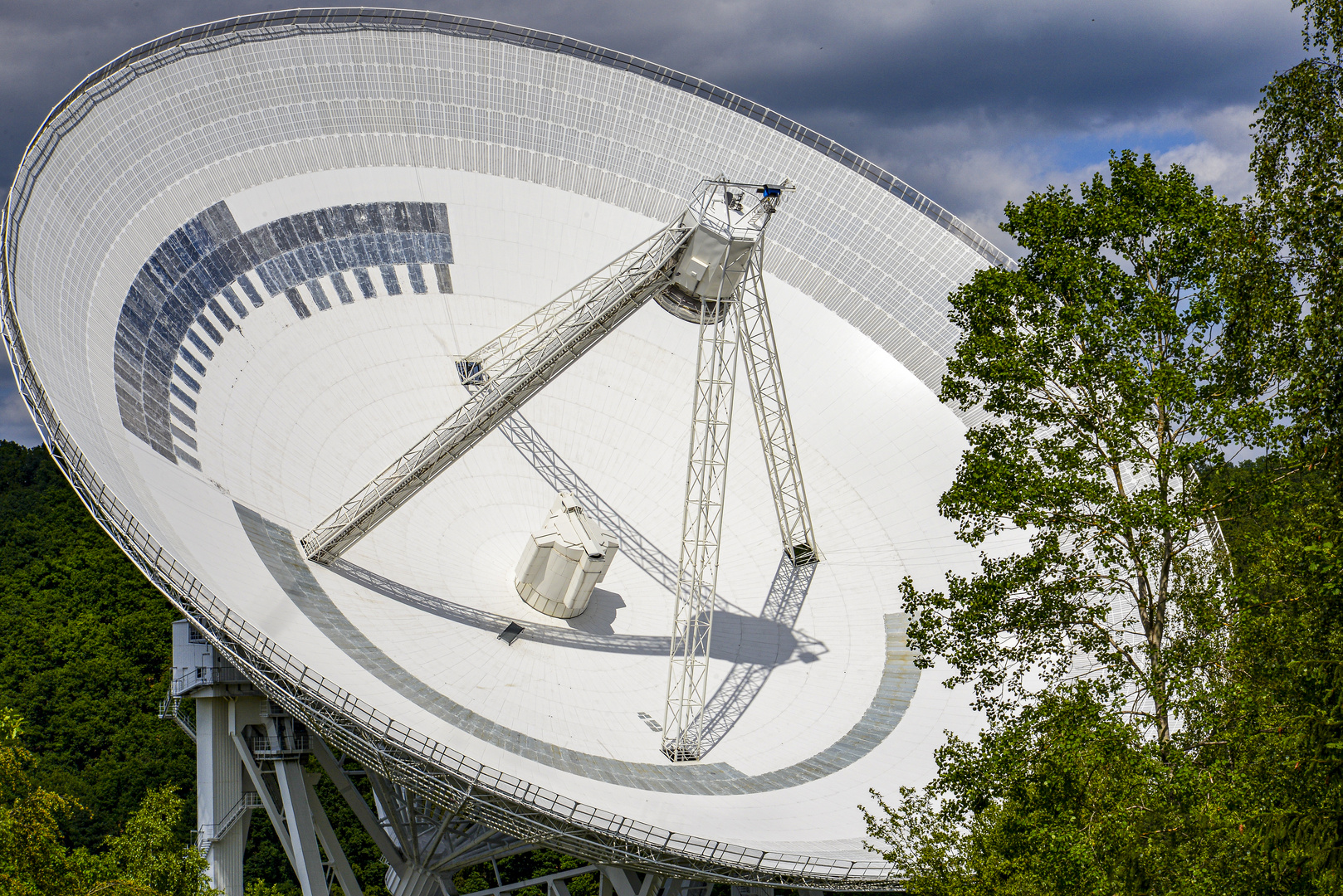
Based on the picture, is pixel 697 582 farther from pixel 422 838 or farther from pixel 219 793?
pixel 219 793

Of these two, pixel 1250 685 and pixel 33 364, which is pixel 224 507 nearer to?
pixel 33 364

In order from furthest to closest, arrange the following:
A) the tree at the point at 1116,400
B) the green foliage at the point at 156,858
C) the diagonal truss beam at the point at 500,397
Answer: the diagonal truss beam at the point at 500,397, the green foliage at the point at 156,858, the tree at the point at 1116,400

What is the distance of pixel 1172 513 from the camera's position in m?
14.7

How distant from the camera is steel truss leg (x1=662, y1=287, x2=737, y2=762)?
830 inches

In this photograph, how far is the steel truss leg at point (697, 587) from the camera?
69.2ft

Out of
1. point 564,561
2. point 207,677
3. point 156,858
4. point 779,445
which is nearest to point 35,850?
point 156,858

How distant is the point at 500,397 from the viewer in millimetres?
22891

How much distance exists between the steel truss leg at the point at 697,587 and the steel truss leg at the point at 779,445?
0.68 m

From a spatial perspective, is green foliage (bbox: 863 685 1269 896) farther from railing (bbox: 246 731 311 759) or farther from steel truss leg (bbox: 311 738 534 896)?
railing (bbox: 246 731 311 759)

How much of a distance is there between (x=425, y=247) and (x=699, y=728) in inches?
564

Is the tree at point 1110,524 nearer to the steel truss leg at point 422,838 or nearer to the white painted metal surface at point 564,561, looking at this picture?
the white painted metal surface at point 564,561

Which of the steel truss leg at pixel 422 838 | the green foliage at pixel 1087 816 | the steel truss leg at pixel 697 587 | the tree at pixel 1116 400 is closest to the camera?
the green foliage at pixel 1087 816

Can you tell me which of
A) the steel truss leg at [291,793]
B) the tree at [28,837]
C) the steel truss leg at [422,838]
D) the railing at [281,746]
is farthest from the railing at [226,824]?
the tree at [28,837]

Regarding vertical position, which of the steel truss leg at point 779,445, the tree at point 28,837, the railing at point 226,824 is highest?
the steel truss leg at point 779,445
